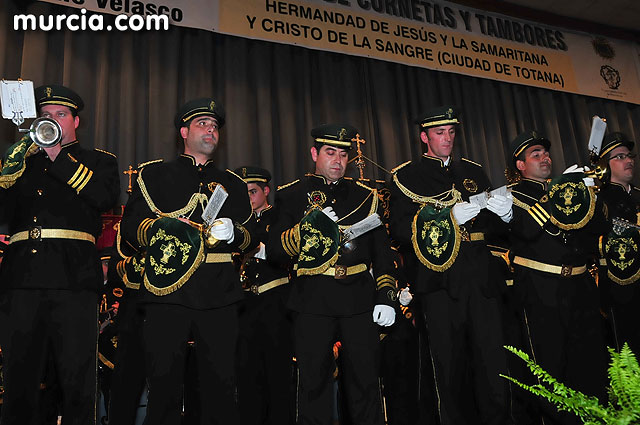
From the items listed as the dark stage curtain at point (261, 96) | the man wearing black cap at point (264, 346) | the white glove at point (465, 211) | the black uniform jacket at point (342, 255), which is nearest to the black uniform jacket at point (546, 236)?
the white glove at point (465, 211)

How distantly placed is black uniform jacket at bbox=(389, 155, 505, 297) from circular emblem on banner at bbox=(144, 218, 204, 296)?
48.7 inches

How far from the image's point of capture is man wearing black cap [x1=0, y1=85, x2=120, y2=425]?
2686 millimetres

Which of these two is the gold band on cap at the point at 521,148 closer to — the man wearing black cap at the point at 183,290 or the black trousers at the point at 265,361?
the black trousers at the point at 265,361

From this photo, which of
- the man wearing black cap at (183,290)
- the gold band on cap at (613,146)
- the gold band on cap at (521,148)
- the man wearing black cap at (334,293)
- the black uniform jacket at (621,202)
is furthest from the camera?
the gold band on cap at (613,146)

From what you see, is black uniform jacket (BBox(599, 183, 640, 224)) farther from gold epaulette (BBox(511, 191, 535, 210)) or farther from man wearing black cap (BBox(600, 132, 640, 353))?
gold epaulette (BBox(511, 191, 535, 210))

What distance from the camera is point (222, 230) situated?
289 cm

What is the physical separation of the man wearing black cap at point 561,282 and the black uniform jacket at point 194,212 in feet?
5.49

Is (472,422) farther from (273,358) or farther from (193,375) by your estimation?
(193,375)

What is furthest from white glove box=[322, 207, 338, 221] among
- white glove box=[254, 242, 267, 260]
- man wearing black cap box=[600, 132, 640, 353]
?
man wearing black cap box=[600, 132, 640, 353]

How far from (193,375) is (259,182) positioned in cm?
164

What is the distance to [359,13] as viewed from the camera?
6.01 metres

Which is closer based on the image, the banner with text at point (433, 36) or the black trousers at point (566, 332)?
the black trousers at point (566, 332)

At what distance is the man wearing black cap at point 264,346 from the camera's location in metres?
3.82

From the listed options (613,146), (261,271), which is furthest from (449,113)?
(613,146)
